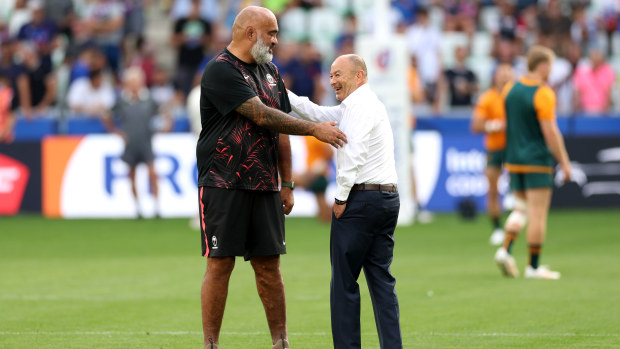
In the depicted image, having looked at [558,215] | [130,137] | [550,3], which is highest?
[550,3]

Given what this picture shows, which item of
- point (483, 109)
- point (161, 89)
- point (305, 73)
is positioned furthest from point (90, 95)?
point (483, 109)

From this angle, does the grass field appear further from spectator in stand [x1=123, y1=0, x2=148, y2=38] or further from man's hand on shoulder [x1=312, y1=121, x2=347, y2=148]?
spectator in stand [x1=123, y1=0, x2=148, y2=38]

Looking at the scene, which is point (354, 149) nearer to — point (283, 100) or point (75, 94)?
point (283, 100)

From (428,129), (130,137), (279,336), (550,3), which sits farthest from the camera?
(550,3)

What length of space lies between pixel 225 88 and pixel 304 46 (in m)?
16.5

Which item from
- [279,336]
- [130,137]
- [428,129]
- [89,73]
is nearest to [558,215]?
[428,129]

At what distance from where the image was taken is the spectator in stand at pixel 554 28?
2477 centimetres

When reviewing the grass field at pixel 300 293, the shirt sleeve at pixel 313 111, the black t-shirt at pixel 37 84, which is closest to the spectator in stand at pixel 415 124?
the grass field at pixel 300 293

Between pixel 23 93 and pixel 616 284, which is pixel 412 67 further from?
pixel 616 284

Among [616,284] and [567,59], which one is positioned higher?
[567,59]

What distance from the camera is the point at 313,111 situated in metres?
7.46

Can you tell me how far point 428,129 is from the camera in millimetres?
21391

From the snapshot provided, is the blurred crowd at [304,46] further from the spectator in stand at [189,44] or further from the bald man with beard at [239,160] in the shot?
the bald man with beard at [239,160]

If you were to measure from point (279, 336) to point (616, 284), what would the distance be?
522 centimetres
